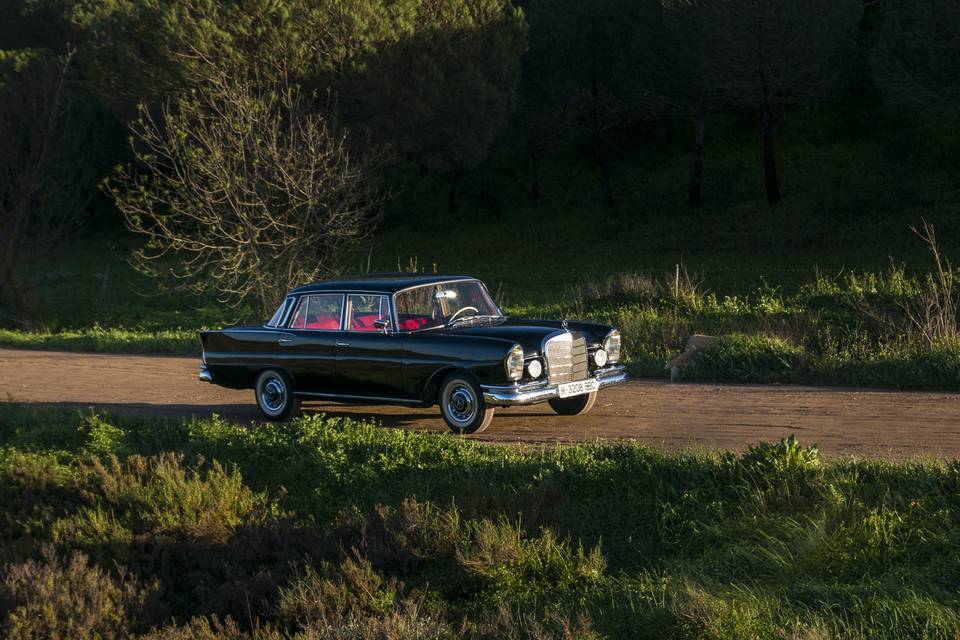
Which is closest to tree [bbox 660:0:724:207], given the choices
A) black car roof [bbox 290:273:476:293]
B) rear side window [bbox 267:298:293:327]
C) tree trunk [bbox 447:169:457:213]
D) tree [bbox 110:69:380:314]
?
tree trunk [bbox 447:169:457:213]

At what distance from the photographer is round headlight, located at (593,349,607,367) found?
12.1 meters

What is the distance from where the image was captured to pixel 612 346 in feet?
40.6

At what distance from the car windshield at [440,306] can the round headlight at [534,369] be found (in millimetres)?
1282

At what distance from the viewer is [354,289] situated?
12.5m

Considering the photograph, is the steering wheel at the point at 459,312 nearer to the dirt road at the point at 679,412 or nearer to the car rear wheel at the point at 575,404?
the dirt road at the point at 679,412

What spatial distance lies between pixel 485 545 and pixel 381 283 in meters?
5.19

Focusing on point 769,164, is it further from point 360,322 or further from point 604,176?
point 360,322

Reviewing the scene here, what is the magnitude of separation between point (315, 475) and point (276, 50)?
75.5 feet

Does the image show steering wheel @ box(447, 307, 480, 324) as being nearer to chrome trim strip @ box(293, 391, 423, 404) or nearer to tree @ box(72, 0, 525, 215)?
chrome trim strip @ box(293, 391, 423, 404)

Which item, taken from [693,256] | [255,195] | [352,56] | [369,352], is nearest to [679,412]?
[369,352]

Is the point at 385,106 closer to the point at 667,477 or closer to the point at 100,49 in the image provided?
the point at 100,49

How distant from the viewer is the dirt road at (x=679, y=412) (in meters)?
10.8

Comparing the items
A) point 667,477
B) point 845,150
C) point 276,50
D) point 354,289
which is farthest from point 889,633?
point 845,150

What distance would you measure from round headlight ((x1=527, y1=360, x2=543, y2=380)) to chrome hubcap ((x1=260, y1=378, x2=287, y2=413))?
3.13 meters
